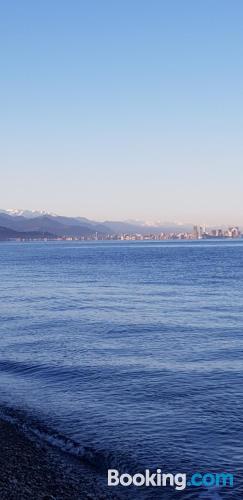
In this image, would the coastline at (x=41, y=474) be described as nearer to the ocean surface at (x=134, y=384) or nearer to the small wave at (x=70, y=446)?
the small wave at (x=70, y=446)

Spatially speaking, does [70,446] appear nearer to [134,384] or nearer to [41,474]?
[41,474]

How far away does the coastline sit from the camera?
1286 centimetres

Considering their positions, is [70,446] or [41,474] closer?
[41,474]

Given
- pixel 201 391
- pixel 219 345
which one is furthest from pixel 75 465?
pixel 219 345

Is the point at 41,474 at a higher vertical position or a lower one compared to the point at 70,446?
higher

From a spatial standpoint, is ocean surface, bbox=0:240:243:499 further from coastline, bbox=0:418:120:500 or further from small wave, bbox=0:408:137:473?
coastline, bbox=0:418:120:500

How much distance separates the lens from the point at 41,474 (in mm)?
14078

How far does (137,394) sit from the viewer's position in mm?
22156

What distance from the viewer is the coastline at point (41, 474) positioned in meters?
12.9

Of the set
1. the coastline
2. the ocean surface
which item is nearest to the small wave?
the ocean surface

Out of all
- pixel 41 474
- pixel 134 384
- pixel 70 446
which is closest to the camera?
pixel 41 474

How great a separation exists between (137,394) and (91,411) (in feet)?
8.92

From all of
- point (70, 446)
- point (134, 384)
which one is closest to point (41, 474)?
point (70, 446)

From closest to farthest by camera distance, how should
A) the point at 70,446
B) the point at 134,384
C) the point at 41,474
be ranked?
the point at 41,474 < the point at 70,446 < the point at 134,384
